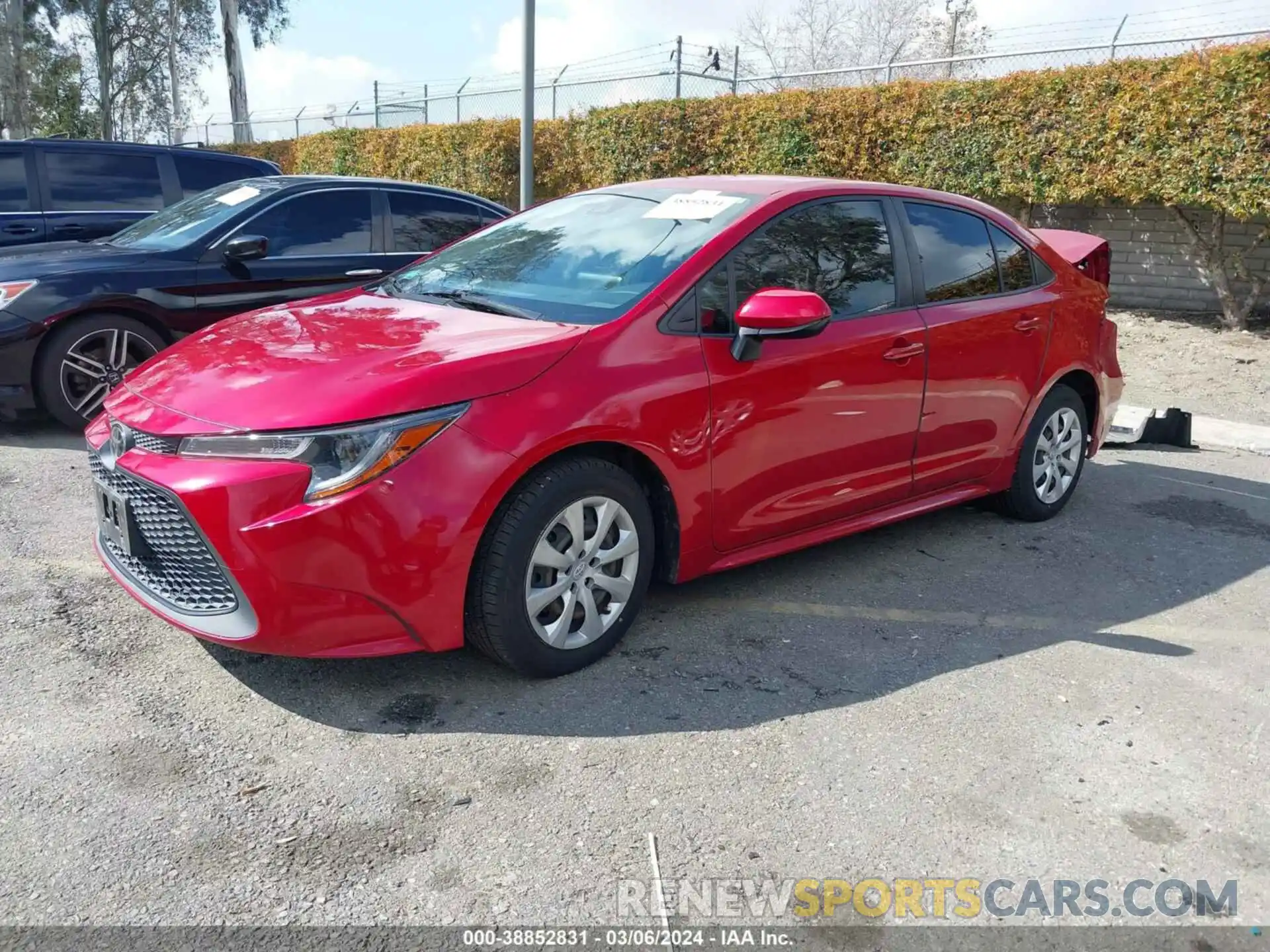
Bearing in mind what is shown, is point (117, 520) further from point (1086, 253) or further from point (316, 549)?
point (1086, 253)

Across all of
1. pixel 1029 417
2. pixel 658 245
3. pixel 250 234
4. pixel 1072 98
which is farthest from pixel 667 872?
pixel 1072 98

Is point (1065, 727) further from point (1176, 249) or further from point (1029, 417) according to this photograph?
point (1176, 249)

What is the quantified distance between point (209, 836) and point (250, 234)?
5014 mm

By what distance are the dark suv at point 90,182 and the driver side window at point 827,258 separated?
252 inches

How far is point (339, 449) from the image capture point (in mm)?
2949

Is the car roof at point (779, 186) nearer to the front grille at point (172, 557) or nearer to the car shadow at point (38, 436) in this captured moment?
the front grille at point (172, 557)

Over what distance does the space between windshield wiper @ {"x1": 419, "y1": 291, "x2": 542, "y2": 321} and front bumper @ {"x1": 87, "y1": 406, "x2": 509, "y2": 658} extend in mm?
790

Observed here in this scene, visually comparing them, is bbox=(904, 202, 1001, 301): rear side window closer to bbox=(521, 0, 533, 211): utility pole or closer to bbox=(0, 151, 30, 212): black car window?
bbox=(521, 0, 533, 211): utility pole

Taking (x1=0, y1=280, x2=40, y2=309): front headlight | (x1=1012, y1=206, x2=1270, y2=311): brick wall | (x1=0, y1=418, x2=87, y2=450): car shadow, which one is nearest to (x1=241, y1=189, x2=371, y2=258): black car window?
(x1=0, y1=280, x2=40, y2=309): front headlight

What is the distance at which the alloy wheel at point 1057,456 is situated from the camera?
5.22 meters

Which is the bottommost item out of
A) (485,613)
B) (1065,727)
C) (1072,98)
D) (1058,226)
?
(1065,727)

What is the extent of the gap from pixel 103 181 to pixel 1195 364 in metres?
9.58

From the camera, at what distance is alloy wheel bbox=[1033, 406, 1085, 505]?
522cm

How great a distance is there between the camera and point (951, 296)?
4594 millimetres
